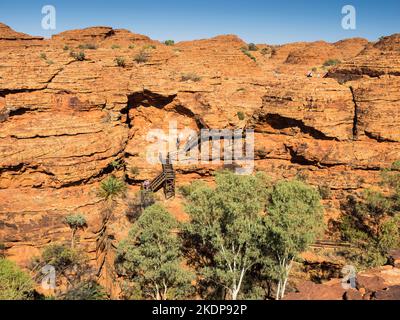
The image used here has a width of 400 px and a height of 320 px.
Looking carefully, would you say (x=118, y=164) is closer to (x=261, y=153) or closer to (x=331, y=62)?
(x=261, y=153)

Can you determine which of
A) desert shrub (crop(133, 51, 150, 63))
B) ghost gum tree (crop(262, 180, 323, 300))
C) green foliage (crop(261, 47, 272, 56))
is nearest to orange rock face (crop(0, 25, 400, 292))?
desert shrub (crop(133, 51, 150, 63))

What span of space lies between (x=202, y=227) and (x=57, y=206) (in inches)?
349

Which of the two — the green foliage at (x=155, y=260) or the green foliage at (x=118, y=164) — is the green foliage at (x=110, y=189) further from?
the green foliage at (x=155, y=260)

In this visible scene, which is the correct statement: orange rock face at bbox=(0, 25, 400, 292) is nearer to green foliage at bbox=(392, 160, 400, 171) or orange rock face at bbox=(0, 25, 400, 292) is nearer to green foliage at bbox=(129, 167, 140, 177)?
green foliage at bbox=(129, 167, 140, 177)

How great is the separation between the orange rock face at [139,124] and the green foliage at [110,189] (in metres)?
0.52

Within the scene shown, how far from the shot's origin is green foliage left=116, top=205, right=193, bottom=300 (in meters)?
16.2

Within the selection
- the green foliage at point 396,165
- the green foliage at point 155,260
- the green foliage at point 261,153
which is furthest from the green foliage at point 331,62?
the green foliage at point 155,260

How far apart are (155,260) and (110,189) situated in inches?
324

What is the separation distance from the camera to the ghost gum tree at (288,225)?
604 inches

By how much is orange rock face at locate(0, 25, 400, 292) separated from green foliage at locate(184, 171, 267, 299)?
557 cm

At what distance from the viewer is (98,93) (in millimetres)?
24281

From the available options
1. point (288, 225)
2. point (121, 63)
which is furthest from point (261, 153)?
point (121, 63)
